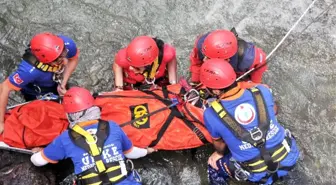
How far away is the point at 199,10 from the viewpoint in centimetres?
653

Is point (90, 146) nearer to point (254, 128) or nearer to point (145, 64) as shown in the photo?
point (145, 64)

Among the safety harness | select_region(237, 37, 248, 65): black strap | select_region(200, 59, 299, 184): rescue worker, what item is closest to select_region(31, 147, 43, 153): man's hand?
select_region(200, 59, 299, 184): rescue worker

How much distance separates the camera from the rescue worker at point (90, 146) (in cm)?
369

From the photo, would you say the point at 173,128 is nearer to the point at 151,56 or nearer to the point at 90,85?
the point at 151,56

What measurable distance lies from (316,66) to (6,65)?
4317 millimetres

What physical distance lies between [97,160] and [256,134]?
1428mm

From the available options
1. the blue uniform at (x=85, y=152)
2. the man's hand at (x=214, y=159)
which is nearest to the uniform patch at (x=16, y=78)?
the blue uniform at (x=85, y=152)

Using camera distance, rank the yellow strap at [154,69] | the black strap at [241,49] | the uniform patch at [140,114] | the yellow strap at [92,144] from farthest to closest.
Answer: the yellow strap at [154,69] < the black strap at [241,49] < the uniform patch at [140,114] < the yellow strap at [92,144]

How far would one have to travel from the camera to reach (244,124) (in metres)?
3.75

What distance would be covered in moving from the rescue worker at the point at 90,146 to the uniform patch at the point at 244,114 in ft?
3.57

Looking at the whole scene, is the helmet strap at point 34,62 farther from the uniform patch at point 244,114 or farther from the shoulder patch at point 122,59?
the uniform patch at point 244,114

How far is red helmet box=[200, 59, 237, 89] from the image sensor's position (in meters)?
3.89

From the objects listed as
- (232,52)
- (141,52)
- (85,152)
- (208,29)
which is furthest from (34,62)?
(208,29)

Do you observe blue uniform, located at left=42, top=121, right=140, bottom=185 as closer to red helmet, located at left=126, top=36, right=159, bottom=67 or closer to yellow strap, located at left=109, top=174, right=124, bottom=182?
yellow strap, located at left=109, top=174, right=124, bottom=182
